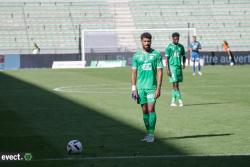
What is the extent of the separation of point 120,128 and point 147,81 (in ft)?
7.68

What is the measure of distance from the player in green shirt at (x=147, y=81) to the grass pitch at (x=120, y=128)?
1.97 ft

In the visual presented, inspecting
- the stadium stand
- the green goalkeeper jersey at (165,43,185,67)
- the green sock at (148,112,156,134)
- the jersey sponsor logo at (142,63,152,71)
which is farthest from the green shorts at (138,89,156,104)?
the stadium stand

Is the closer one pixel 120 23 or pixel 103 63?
pixel 103 63

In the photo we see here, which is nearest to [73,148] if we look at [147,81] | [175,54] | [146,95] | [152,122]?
[152,122]

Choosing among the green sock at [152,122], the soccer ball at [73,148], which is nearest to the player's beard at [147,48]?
the green sock at [152,122]

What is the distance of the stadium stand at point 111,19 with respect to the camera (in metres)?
65.6

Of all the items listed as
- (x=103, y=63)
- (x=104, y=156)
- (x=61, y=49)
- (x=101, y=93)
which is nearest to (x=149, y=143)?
(x=104, y=156)

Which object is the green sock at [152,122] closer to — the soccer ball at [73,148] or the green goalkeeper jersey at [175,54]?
the soccer ball at [73,148]

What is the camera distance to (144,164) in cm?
1059

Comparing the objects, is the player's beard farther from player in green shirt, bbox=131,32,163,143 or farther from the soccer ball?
the soccer ball

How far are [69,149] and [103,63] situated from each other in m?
44.4

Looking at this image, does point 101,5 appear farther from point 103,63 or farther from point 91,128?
point 91,128

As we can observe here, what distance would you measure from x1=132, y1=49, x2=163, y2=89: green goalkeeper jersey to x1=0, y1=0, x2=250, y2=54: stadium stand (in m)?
50.0

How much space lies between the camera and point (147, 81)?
1354cm
